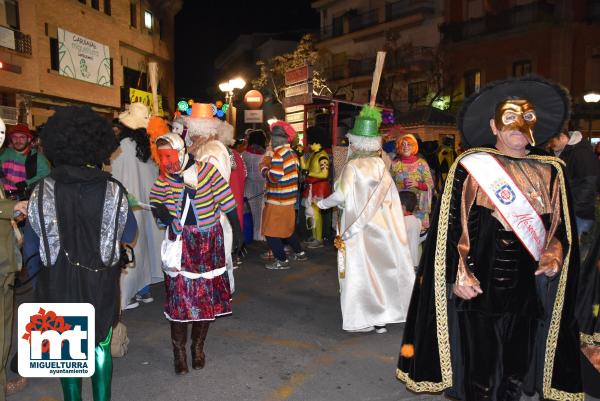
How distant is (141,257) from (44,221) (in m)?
2.87

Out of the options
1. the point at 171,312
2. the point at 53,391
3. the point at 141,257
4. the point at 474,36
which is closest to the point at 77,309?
the point at 171,312

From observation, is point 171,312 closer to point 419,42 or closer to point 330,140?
point 330,140

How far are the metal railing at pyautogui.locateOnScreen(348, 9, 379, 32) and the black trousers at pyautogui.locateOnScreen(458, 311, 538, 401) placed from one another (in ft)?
107

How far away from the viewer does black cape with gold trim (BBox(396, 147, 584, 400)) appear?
2.79m

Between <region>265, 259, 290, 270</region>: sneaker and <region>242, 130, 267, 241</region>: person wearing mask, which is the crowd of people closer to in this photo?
<region>265, 259, 290, 270</region>: sneaker

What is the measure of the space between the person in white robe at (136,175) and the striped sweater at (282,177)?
199cm

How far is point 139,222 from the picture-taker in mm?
5332

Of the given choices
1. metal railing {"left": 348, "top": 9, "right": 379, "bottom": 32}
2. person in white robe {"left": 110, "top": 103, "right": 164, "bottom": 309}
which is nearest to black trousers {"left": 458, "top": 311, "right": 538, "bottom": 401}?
person in white robe {"left": 110, "top": 103, "right": 164, "bottom": 309}

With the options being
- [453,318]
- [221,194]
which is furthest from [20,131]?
[453,318]

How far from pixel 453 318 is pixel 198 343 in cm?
201

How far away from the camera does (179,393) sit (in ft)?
11.7

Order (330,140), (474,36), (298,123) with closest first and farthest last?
(330,140)
(298,123)
(474,36)

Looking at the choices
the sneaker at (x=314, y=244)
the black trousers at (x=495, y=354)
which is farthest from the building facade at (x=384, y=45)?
the black trousers at (x=495, y=354)

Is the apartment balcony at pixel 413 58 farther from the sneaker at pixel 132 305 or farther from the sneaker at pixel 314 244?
the sneaker at pixel 132 305
